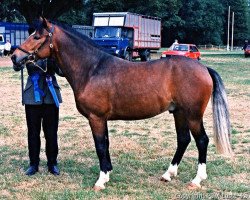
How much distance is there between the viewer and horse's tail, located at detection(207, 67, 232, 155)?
6.21m

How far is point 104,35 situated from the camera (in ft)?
103

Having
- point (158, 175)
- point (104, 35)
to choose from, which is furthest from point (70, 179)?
point (104, 35)

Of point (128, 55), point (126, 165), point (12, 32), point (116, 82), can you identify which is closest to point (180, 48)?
point (128, 55)

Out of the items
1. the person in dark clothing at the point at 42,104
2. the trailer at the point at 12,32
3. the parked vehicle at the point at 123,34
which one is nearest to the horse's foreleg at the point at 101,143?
the person in dark clothing at the point at 42,104

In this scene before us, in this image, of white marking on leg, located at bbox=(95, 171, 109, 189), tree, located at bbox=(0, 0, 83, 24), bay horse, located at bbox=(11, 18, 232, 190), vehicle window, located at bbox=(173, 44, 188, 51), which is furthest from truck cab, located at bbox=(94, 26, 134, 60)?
white marking on leg, located at bbox=(95, 171, 109, 189)

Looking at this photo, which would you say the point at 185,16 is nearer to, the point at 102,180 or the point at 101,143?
the point at 101,143

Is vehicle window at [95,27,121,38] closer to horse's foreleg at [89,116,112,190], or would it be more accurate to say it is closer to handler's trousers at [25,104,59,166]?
handler's trousers at [25,104,59,166]

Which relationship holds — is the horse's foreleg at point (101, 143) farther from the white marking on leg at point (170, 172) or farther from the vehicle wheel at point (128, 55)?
the vehicle wheel at point (128, 55)

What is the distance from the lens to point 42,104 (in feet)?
21.3

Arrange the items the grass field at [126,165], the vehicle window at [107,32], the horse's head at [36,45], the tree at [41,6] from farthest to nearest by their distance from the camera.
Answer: the tree at [41,6] < the vehicle window at [107,32] < the horse's head at [36,45] < the grass field at [126,165]

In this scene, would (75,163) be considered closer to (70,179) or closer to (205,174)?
(70,179)

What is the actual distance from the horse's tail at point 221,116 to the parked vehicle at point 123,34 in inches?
887

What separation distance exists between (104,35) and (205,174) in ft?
85.0

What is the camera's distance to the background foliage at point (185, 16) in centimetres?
5516
